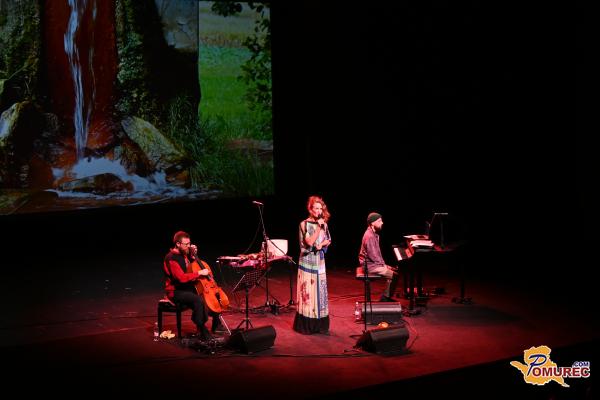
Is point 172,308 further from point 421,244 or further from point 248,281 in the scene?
point 421,244

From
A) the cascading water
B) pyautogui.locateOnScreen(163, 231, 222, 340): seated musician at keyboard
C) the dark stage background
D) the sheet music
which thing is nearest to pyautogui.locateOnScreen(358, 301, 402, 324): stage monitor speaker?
the sheet music

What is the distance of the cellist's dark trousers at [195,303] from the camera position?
25.8ft

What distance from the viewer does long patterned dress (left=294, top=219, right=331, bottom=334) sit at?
8.17m

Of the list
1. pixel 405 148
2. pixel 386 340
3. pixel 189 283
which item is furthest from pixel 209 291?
pixel 405 148

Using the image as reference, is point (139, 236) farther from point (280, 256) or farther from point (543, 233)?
point (543, 233)

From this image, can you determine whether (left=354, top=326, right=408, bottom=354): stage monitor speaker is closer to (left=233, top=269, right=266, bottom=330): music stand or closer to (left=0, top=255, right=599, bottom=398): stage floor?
(left=0, top=255, right=599, bottom=398): stage floor

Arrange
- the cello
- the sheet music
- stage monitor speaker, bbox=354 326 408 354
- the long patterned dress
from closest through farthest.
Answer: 1. stage monitor speaker, bbox=354 326 408 354
2. the cello
3. the long patterned dress
4. the sheet music

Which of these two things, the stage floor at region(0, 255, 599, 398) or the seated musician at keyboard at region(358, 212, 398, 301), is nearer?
the stage floor at region(0, 255, 599, 398)

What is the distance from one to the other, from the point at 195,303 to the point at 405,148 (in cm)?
689

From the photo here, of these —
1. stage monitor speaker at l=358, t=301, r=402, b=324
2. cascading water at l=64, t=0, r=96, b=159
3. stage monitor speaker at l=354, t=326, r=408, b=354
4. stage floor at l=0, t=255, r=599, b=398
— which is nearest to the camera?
stage floor at l=0, t=255, r=599, b=398

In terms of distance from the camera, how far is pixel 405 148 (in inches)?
549

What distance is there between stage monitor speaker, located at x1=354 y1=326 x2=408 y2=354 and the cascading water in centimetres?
588

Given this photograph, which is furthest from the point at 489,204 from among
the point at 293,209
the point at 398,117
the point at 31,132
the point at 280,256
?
the point at 31,132

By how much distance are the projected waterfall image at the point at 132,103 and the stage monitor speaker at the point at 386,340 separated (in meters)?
5.81
